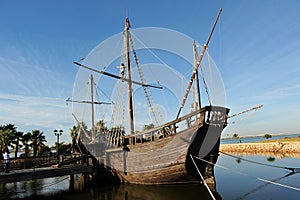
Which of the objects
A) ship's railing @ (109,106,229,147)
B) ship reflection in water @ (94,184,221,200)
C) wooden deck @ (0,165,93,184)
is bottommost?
ship reflection in water @ (94,184,221,200)

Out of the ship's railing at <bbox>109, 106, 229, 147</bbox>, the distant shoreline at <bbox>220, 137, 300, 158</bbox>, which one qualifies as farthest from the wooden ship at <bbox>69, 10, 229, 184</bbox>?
the distant shoreline at <bbox>220, 137, 300, 158</bbox>

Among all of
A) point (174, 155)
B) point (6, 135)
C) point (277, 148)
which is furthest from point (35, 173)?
point (277, 148)

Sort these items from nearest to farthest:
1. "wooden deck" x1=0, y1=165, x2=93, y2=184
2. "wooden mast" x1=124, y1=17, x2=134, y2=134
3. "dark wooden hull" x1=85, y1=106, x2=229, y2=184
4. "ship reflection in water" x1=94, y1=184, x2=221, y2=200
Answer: "ship reflection in water" x1=94, y1=184, x2=221, y2=200 → "dark wooden hull" x1=85, y1=106, x2=229, y2=184 → "wooden deck" x1=0, y1=165, x2=93, y2=184 → "wooden mast" x1=124, y1=17, x2=134, y2=134

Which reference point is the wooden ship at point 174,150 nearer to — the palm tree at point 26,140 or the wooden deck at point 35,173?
the wooden deck at point 35,173

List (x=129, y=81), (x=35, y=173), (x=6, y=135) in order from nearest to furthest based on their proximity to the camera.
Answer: (x=35, y=173)
(x=129, y=81)
(x=6, y=135)

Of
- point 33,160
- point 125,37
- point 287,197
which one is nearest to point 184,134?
point 287,197

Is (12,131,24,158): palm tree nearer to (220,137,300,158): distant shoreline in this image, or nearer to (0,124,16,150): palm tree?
(0,124,16,150): palm tree

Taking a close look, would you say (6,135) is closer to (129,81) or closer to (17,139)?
(17,139)

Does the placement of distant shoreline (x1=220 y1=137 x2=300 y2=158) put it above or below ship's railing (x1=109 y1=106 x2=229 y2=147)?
below

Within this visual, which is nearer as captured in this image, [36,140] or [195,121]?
[195,121]

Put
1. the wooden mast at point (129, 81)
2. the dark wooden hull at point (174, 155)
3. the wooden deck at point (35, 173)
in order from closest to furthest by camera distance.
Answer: the dark wooden hull at point (174, 155) < the wooden deck at point (35, 173) < the wooden mast at point (129, 81)

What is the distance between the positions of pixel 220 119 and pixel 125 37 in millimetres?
11155

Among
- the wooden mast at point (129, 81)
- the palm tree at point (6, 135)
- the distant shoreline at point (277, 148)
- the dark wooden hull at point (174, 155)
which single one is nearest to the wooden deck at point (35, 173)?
the dark wooden hull at point (174, 155)

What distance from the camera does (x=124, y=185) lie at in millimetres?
13914
